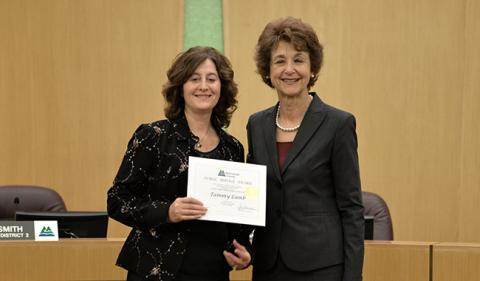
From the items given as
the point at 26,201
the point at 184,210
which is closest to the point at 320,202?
the point at 184,210

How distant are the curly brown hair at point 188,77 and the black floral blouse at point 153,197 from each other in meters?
0.11

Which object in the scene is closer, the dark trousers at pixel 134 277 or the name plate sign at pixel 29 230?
the dark trousers at pixel 134 277

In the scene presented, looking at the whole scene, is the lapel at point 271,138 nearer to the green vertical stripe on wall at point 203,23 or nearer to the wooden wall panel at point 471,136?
the green vertical stripe on wall at point 203,23

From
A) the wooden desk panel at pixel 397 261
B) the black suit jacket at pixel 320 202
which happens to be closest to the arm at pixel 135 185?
the black suit jacket at pixel 320 202

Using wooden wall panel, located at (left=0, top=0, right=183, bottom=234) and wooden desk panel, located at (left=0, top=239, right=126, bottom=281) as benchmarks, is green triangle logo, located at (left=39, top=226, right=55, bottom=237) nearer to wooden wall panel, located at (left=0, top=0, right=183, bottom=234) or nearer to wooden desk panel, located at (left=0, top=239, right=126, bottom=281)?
wooden desk panel, located at (left=0, top=239, right=126, bottom=281)

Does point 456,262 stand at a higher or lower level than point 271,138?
lower

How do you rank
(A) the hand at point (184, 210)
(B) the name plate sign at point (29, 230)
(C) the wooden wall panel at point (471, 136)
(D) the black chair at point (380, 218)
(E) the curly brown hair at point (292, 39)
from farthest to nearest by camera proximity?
(C) the wooden wall panel at point (471, 136)
(D) the black chair at point (380, 218)
(B) the name plate sign at point (29, 230)
(E) the curly brown hair at point (292, 39)
(A) the hand at point (184, 210)

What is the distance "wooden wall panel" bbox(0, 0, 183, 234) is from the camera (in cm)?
600

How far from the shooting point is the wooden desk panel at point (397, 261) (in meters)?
3.41

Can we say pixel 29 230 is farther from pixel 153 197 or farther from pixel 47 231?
pixel 153 197

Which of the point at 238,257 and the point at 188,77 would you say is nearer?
the point at 238,257

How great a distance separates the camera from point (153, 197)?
8.73ft

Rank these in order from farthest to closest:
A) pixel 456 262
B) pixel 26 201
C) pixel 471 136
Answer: pixel 471 136, pixel 26 201, pixel 456 262

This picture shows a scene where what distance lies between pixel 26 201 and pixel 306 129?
2.49 m
